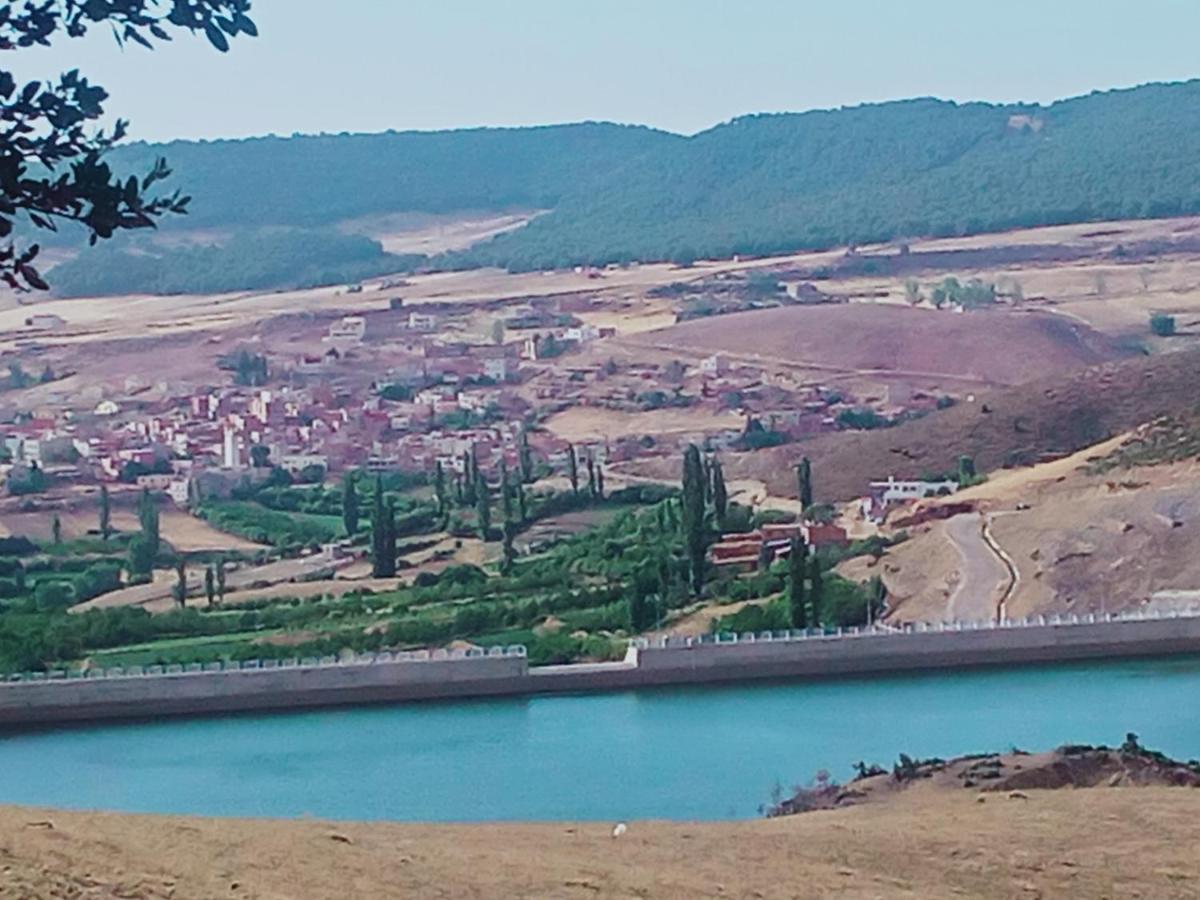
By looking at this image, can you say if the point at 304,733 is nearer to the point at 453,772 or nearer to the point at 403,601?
the point at 453,772

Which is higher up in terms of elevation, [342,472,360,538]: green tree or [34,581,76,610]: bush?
[342,472,360,538]: green tree

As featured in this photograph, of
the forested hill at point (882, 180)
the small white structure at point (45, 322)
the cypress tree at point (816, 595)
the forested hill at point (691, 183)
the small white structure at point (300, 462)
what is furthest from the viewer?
the forested hill at point (882, 180)

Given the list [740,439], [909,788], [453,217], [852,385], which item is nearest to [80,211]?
[909,788]

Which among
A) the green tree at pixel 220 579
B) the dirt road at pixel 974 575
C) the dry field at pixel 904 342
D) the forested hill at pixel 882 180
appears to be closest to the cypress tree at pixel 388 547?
the green tree at pixel 220 579

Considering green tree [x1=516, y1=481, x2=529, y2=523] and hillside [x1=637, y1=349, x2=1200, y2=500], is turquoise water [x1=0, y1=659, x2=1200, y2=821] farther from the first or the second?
hillside [x1=637, y1=349, x2=1200, y2=500]

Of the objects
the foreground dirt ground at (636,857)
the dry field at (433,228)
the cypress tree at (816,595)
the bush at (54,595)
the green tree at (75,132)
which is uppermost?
the green tree at (75,132)

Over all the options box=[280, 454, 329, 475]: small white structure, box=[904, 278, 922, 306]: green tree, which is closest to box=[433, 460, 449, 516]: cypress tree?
box=[280, 454, 329, 475]: small white structure

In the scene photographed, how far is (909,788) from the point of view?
13445 millimetres

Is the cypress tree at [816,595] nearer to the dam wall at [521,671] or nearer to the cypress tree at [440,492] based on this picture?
the dam wall at [521,671]

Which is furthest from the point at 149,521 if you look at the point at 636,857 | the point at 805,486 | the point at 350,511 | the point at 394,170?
the point at 394,170

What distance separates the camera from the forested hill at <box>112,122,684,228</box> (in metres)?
90.5

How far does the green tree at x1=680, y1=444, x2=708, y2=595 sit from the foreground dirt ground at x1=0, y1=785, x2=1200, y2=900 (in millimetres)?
18092

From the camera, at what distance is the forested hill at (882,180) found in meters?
80.3

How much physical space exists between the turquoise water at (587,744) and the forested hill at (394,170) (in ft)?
208
